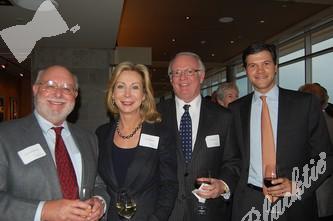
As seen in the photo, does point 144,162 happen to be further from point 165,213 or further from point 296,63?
point 296,63

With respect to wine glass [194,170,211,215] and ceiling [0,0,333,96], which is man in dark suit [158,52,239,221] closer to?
wine glass [194,170,211,215]

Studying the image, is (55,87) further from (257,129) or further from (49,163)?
(257,129)

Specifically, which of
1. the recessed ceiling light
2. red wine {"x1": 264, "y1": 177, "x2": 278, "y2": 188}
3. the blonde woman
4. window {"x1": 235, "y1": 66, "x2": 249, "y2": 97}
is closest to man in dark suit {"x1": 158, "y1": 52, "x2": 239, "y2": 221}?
the blonde woman

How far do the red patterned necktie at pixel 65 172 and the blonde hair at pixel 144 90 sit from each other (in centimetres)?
53

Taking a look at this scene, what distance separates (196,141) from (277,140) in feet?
1.87

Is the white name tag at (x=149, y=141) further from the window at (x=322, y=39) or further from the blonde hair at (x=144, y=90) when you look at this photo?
the window at (x=322, y=39)

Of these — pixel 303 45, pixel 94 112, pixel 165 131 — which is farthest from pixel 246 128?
pixel 303 45

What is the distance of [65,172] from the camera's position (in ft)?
6.08

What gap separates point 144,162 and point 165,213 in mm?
344

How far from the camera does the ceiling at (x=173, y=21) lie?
17.2ft

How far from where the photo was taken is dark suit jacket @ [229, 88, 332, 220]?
2225 millimetres

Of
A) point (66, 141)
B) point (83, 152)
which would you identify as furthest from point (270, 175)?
point (66, 141)

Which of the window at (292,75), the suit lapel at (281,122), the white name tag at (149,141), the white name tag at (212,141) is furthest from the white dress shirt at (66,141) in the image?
the window at (292,75)

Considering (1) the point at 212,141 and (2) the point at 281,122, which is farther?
(1) the point at 212,141
